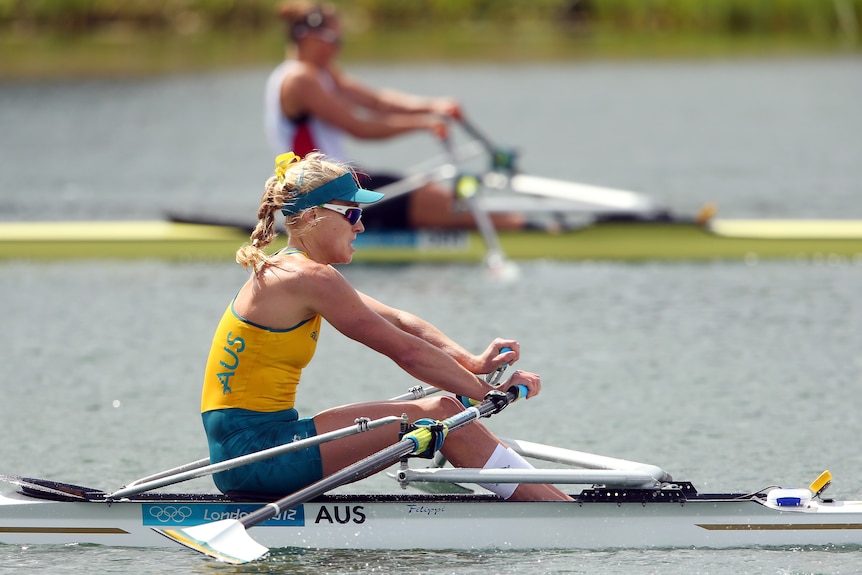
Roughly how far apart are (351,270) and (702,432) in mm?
5121

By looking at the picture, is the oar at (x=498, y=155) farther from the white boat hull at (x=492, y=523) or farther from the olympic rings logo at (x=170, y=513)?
the olympic rings logo at (x=170, y=513)

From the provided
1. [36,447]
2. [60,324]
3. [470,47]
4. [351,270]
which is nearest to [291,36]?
[351,270]

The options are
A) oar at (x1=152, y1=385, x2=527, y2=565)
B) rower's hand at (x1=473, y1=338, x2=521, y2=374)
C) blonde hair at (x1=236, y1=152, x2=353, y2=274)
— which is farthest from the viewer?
rower's hand at (x1=473, y1=338, x2=521, y2=374)

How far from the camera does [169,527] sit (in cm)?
575

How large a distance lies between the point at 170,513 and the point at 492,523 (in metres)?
1.25

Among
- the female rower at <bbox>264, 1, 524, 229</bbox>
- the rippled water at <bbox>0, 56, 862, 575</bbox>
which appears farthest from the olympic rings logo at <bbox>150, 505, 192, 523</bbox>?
the female rower at <bbox>264, 1, 524, 229</bbox>

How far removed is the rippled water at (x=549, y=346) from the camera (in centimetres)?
720

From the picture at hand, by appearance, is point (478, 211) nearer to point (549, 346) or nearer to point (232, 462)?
point (549, 346)

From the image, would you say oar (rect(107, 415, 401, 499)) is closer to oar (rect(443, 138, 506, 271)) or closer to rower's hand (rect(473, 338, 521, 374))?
rower's hand (rect(473, 338, 521, 374))

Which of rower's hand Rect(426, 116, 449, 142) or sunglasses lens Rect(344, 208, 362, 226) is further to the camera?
rower's hand Rect(426, 116, 449, 142)

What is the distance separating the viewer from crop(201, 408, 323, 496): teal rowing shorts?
575cm

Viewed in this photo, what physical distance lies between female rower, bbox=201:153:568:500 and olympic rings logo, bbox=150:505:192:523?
0.18 m

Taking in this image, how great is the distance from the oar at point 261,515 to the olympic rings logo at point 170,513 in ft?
0.43

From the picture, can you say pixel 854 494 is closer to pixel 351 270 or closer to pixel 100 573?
pixel 100 573
